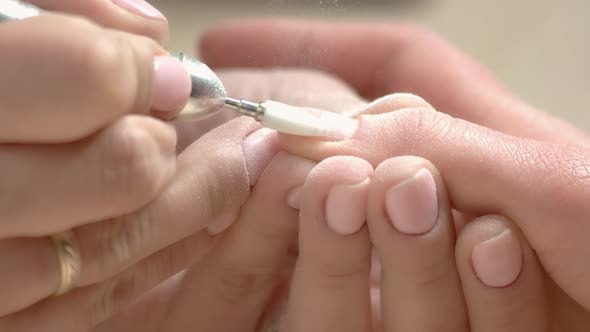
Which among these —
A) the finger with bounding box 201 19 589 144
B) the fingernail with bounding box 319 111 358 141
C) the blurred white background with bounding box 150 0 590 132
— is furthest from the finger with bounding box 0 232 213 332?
the blurred white background with bounding box 150 0 590 132

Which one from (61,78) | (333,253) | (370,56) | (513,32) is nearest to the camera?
(61,78)

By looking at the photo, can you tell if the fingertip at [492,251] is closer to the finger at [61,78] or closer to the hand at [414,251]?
the hand at [414,251]

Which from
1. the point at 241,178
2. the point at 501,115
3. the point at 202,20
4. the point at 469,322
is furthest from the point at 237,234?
the point at 202,20

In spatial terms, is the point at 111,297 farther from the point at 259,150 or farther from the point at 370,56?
the point at 370,56

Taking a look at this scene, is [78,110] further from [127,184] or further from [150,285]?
[150,285]

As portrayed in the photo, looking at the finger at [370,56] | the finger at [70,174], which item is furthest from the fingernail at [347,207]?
the finger at [370,56]

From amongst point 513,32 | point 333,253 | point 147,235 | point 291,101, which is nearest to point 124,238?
point 147,235
